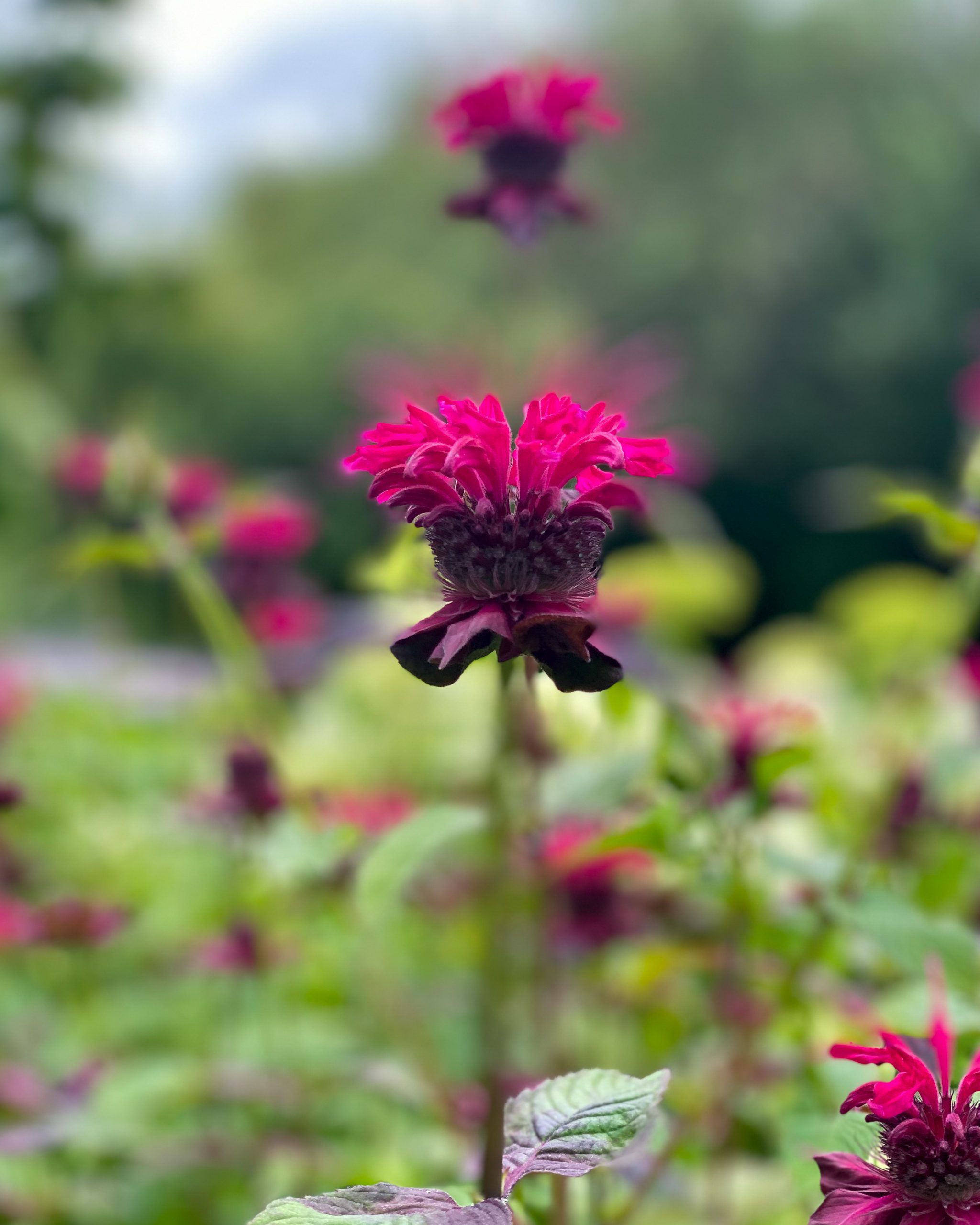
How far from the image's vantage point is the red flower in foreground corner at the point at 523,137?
0.68m

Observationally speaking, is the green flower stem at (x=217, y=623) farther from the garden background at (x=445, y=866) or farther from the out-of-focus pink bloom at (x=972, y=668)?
the out-of-focus pink bloom at (x=972, y=668)

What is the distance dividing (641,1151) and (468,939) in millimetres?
778

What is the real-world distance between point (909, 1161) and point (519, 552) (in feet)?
0.76

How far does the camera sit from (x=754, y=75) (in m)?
6.26

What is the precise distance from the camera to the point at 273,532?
105 cm

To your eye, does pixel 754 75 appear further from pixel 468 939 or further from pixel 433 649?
pixel 433 649

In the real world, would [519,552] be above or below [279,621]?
below

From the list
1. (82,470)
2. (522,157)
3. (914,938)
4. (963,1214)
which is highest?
(82,470)

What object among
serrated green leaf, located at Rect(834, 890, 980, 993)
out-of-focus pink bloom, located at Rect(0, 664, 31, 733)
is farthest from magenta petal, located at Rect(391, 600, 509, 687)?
out-of-focus pink bloom, located at Rect(0, 664, 31, 733)

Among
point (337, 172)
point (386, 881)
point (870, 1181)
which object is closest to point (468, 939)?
point (386, 881)

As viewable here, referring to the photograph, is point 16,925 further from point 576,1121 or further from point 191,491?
point 576,1121

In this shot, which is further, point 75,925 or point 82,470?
point 82,470

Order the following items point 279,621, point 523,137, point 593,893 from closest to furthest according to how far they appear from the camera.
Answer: point 523,137 < point 593,893 < point 279,621

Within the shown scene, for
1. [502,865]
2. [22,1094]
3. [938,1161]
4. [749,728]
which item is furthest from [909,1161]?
[22,1094]
